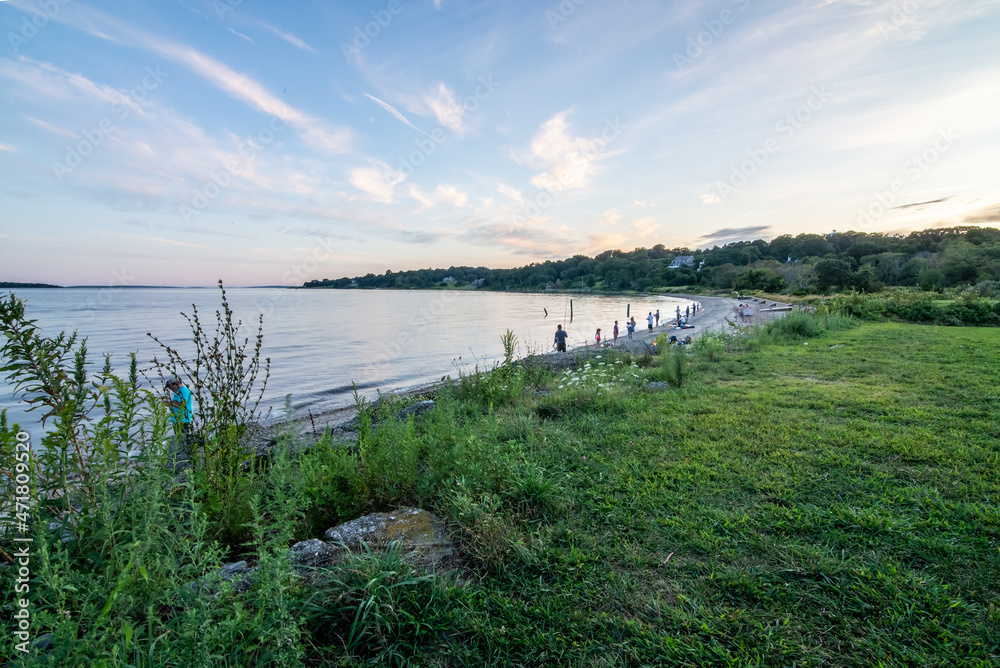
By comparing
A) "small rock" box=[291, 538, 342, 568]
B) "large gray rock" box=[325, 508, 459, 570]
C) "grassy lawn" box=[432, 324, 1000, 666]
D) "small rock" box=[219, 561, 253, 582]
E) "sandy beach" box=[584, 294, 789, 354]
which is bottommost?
"sandy beach" box=[584, 294, 789, 354]

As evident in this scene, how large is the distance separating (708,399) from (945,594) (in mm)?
4529

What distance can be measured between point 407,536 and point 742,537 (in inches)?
103

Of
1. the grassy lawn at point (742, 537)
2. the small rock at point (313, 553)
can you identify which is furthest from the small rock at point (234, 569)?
the grassy lawn at point (742, 537)

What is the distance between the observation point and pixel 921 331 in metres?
13.9

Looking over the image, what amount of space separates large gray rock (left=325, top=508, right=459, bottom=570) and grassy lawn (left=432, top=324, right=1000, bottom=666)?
187 millimetres

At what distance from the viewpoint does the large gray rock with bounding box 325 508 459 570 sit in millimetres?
3029

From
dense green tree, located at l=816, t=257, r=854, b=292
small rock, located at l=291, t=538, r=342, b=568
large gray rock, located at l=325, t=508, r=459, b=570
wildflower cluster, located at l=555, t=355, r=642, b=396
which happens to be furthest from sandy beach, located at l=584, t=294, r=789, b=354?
dense green tree, located at l=816, t=257, r=854, b=292

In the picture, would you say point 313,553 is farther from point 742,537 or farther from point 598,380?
point 598,380

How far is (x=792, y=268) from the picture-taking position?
79.9 metres

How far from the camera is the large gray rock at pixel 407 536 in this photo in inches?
119

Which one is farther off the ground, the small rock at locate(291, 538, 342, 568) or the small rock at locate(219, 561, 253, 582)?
the small rock at locate(219, 561, 253, 582)

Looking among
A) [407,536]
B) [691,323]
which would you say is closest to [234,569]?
[407,536]

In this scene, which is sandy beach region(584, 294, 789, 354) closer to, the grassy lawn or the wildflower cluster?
the wildflower cluster

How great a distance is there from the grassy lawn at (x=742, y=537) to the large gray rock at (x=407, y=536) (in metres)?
0.19
